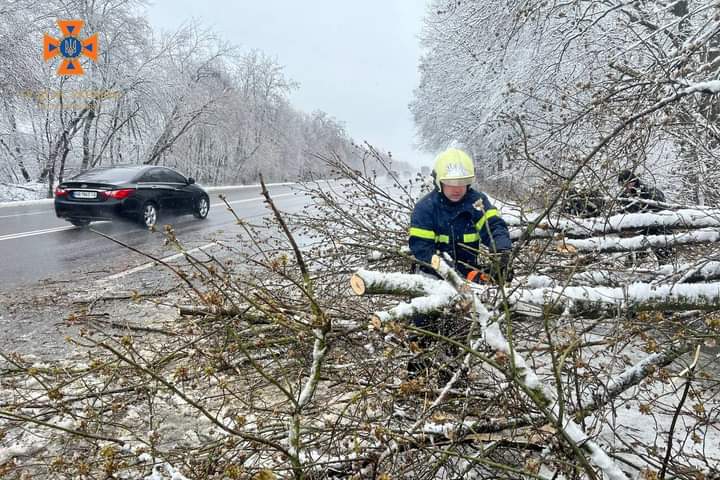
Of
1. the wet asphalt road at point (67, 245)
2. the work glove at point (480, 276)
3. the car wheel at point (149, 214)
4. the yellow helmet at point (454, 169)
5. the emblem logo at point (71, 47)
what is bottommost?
the wet asphalt road at point (67, 245)

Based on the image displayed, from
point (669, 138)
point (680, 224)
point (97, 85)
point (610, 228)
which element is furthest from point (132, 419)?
point (97, 85)

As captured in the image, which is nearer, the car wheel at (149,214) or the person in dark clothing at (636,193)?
the person in dark clothing at (636,193)

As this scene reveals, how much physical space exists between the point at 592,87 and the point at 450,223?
1871 mm

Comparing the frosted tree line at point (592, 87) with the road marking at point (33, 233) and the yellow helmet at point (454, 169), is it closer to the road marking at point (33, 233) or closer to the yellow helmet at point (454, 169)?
the yellow helmet at point (454, 169)

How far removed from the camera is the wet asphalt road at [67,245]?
631 cm

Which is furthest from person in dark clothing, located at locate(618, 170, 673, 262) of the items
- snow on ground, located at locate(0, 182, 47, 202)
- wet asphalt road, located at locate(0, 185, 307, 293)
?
snow on ground, located at locate(0, 182, 47, 202)

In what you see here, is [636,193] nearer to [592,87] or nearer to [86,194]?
[592,87]

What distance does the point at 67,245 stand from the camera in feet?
26.7

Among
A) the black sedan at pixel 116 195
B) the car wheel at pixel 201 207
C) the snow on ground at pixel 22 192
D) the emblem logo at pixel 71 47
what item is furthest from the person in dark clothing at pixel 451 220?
the emblem logo at pixel 71 47

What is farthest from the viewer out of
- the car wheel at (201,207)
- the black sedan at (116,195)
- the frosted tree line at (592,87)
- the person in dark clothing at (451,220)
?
the car wheel at (201,207)

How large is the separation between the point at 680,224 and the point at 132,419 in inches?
155

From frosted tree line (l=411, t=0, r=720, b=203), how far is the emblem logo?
562 inches

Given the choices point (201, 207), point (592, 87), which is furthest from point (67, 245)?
point (592, 87)

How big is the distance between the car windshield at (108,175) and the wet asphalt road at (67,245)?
41.0 inches
